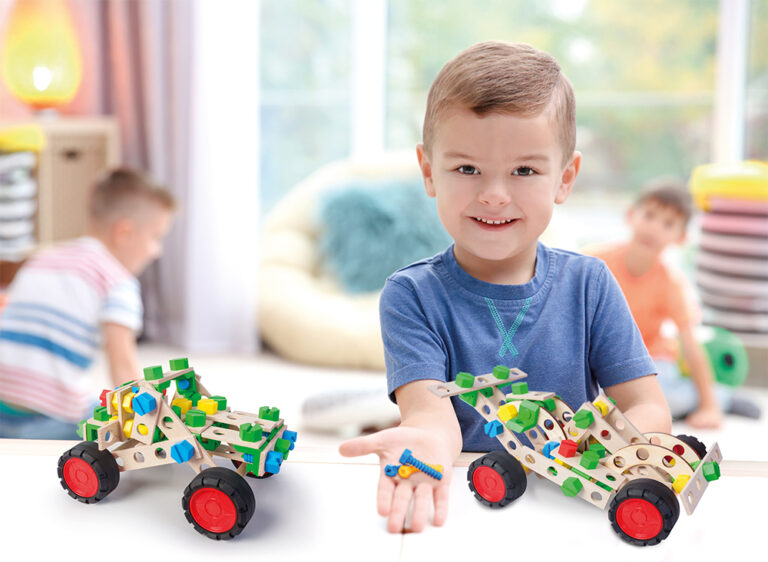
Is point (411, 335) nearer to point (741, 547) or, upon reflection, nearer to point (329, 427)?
point (741, 547)

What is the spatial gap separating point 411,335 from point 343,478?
0.55 feet

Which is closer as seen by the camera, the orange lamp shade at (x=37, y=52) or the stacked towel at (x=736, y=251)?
the stacked towel at (x=736, y=251)

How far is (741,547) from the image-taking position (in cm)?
52

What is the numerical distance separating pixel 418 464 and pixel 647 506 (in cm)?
15

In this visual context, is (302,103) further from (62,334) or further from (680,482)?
(680,482)

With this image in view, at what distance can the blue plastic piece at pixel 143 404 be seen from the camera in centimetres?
56

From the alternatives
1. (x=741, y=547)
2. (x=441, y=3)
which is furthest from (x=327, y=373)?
(x=741, y=547)

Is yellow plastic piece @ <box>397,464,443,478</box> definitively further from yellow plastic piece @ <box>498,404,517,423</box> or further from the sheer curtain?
the sheer curtain

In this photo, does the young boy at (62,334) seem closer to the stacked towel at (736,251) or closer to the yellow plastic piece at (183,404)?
the yellow plastic piece at (183,404)

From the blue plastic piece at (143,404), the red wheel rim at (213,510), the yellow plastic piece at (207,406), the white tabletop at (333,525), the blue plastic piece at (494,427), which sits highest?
the blue plastic piece at (143,404)

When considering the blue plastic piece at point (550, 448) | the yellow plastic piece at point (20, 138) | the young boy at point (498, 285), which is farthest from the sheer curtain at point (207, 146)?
the blue plastic piece at point (550, 448)

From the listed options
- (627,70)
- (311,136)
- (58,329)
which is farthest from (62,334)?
(627,70)

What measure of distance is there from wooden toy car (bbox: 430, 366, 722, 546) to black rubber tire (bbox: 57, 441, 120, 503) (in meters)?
0.23

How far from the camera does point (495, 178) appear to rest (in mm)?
679
